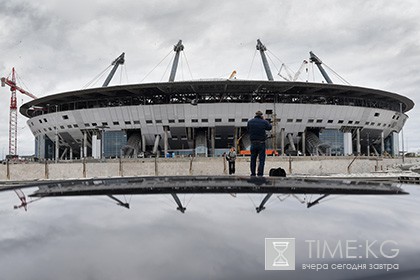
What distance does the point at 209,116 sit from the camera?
1999 inches

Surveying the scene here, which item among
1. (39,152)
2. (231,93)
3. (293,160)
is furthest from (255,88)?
(39,152)

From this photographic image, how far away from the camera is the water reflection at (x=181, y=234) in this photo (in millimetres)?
1138

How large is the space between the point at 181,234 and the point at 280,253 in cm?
38

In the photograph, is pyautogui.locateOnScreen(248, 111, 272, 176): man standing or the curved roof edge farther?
the curved roof edge

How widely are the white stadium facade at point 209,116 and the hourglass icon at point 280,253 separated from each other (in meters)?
46.4

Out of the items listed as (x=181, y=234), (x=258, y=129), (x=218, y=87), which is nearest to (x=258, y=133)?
(x=258, y=129)

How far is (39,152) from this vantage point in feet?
210

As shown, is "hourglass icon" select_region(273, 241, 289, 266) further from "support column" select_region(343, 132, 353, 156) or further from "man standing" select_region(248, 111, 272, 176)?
"support column" select_region(343, 132, 353, 156)

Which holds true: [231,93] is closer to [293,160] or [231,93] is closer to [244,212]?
[293,160]

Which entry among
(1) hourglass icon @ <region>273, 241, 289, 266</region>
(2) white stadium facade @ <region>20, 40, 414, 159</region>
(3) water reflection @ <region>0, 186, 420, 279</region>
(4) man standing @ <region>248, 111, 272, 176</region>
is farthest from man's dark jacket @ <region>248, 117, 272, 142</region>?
(2) white stadium facade @ <region>20, 40, 414, 159</region>

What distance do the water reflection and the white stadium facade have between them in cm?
4598

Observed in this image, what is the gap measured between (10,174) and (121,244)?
113ft

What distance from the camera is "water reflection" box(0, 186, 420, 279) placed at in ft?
3.73

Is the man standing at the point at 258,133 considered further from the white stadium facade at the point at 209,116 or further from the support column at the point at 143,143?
the support column at the point at 143,143
